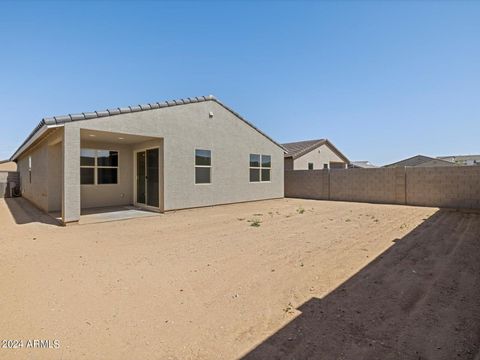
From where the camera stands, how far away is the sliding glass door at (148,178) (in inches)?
420

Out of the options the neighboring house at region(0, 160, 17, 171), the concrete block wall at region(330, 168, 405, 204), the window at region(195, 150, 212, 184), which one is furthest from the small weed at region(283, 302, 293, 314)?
the neighboring house at region(0, 160, 17, 171)

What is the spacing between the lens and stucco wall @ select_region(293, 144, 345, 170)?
Answer: 70.1 feet

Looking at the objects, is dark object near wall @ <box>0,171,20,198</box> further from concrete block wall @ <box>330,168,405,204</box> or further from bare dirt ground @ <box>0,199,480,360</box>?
concrete block wall @ <box>330,168,405,204</box>

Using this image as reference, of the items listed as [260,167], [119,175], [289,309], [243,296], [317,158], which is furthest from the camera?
[317,158]

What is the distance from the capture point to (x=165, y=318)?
273 cm

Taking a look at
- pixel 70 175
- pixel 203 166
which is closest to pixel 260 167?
pixel 203 166

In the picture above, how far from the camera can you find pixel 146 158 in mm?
11242

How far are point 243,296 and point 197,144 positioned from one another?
8.82 meters

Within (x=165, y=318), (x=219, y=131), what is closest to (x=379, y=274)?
(x=165, y=318)

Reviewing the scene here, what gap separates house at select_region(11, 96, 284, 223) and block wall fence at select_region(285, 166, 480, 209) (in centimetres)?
561

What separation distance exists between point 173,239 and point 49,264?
8.09ft

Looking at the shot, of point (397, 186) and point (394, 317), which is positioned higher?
point (397, 186)

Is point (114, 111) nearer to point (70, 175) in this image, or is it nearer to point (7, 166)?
point (70, 175)

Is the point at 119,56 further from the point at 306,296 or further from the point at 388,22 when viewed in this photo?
the point at 306,296
